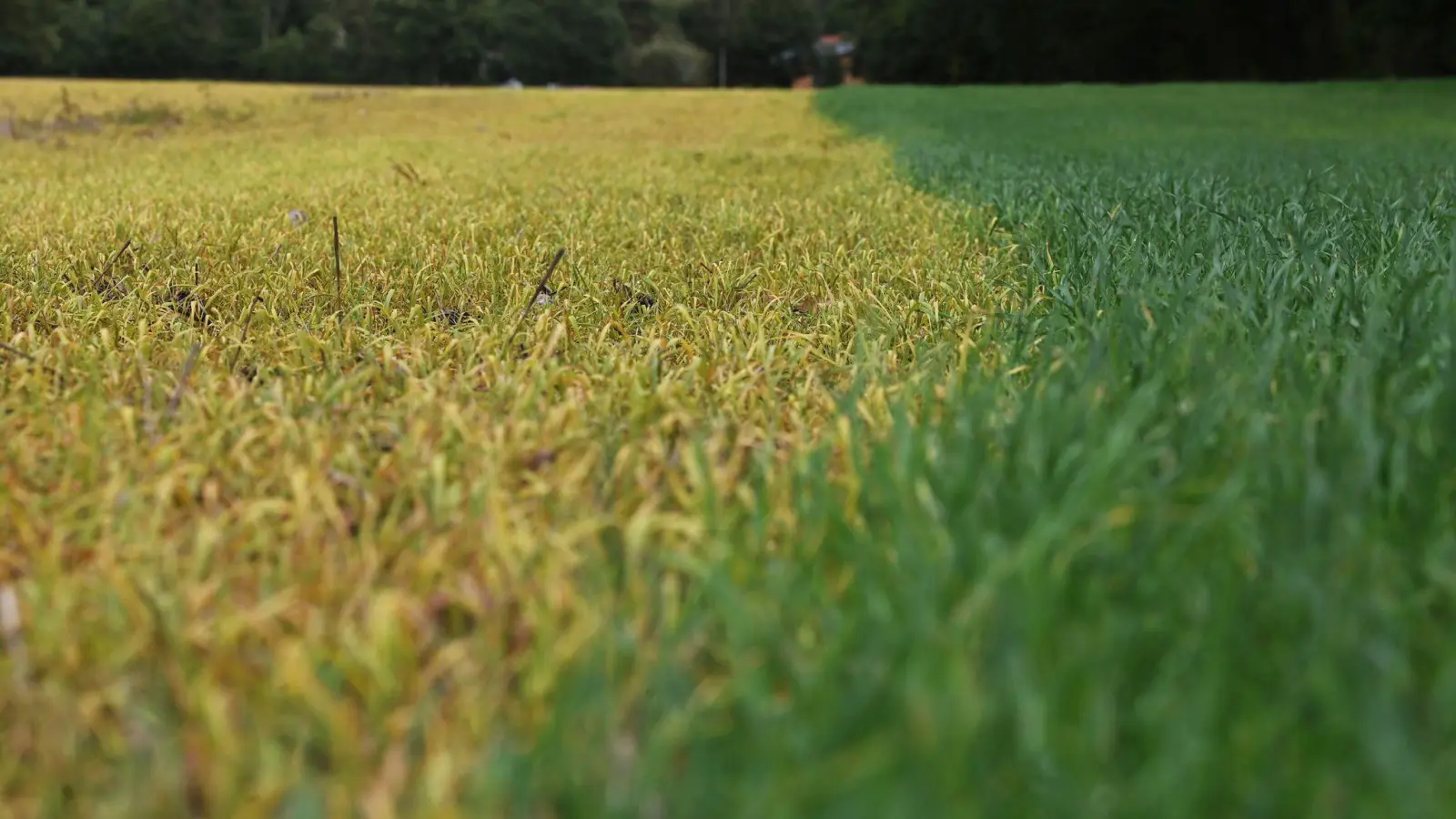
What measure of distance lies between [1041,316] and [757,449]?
1045 mm

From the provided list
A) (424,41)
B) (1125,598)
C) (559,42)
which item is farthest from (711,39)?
(1125,598)

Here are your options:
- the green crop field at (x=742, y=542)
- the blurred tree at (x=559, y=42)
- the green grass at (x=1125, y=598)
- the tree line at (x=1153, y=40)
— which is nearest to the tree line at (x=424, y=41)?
the blurred tree at (x=559, y=42)

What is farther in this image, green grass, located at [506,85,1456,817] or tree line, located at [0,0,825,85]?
tree line, located at [0,0,825,85]

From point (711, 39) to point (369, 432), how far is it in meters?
70.0

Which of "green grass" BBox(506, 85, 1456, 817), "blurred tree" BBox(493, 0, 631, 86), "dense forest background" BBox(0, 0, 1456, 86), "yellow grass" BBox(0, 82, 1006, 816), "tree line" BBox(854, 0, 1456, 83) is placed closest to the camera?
"green grass" BBox(506, 85, 1456, 817)

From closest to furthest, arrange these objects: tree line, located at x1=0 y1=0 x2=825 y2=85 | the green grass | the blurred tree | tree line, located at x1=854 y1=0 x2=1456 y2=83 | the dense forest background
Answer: the green grass, tree line, located at x1=854 y1=0 x2=1456 y2=83, the dense forest background, tree line, located at x1=0 y1=0 x2=825 y2=85, the blurred tree

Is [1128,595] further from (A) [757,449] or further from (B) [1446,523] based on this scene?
(A) [757,449]

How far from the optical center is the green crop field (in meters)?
0.87

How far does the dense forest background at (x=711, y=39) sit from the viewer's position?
31344 mm

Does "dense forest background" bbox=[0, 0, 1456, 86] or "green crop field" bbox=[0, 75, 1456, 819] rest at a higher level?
"dense forest background" bbox=[0, 0, 1456, 86]

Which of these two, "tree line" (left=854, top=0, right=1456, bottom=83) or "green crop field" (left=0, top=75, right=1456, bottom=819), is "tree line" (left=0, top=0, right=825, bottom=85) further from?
"green crop field" (left=0, top=75, right=1456, bottom=819)

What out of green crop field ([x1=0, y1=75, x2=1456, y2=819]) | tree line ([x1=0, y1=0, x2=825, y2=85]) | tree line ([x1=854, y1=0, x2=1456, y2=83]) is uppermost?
tree line ([x1=0, y1=0, x2=825, y2=85])

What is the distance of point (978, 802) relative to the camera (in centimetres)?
80

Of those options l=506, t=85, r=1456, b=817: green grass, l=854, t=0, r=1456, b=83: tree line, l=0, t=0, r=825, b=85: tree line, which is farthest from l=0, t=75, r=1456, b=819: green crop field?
l=0, t=0, r=825, b=85: tree line
